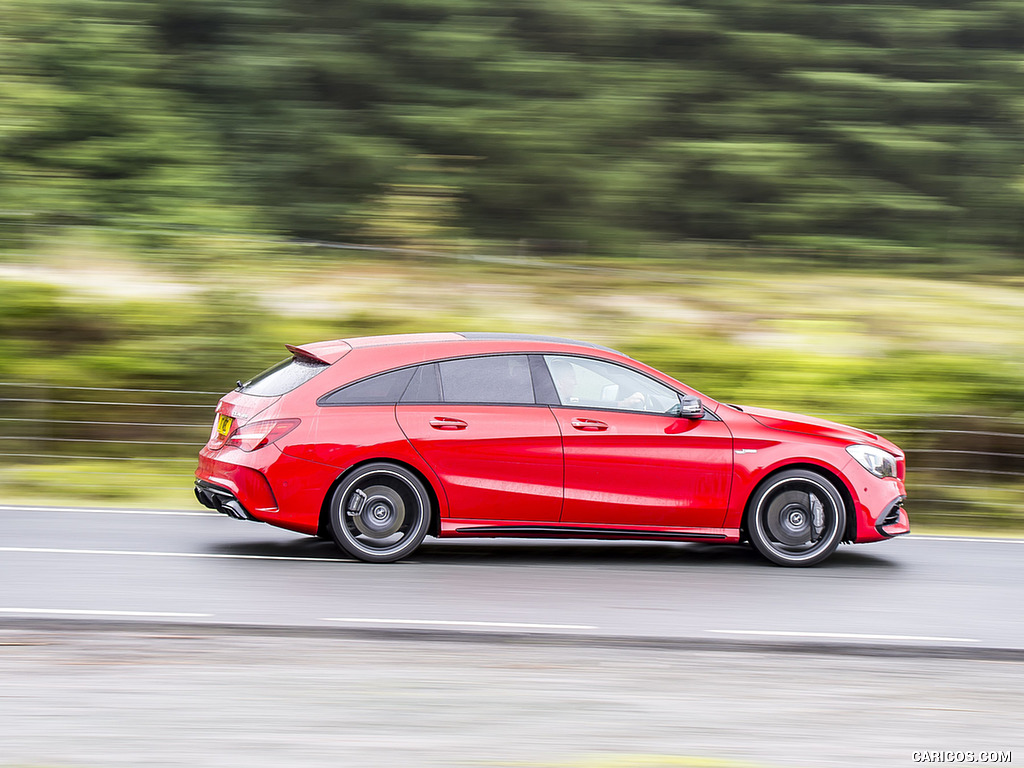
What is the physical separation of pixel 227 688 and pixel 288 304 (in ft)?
36.6

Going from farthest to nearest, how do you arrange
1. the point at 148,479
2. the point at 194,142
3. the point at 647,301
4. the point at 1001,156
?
1. the point at 1001,156
2. the point at 194,142
3. the point at 647,301
4. the point at 148,479

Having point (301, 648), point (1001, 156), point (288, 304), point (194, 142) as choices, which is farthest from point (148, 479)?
point (1001, 156)

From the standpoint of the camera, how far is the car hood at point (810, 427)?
8047 mm

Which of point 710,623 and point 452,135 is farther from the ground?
point 452,135

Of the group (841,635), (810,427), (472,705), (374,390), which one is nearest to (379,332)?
(374,390)

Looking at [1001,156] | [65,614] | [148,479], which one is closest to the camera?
[65,614]

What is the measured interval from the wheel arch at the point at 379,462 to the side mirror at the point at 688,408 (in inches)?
67.4

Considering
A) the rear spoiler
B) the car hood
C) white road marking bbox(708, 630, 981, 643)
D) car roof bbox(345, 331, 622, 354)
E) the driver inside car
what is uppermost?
car roof bbox(345, 331, 622, 354)

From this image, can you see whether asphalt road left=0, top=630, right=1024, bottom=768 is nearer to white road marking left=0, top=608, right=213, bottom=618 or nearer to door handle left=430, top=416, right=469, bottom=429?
white road marking left=0, top=608, right=213, bottom=618

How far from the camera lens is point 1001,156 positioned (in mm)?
23281

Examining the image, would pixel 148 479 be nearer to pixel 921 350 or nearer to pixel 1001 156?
pixel 921 350

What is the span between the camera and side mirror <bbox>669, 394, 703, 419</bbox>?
7.86 metres

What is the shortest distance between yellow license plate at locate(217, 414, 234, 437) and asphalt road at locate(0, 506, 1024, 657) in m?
0.87

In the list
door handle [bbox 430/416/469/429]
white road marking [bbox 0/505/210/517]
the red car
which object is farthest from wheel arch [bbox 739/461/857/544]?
white road marking [bbox 0/505/210/517]
